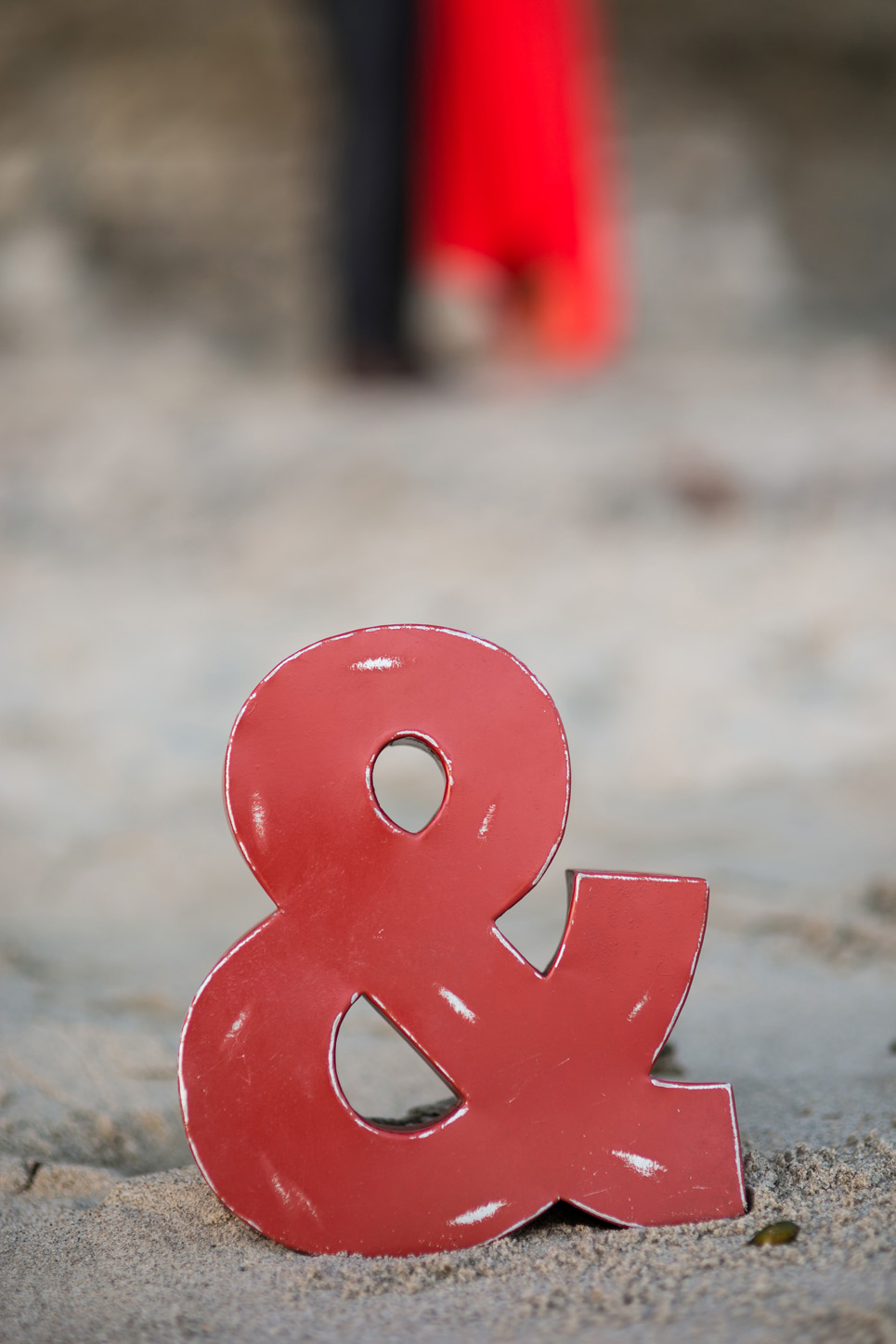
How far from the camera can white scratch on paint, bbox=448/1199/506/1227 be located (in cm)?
68

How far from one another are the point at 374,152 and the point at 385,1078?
2.34 metres

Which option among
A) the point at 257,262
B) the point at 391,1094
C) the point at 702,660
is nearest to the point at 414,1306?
the point at 391,1094

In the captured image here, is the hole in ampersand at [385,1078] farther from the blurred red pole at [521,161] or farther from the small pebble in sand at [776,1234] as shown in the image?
the blurred red pole at [521,161]

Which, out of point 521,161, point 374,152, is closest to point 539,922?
point 374,152

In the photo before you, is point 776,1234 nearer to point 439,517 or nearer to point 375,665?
point 375,665

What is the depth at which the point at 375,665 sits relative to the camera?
72cm

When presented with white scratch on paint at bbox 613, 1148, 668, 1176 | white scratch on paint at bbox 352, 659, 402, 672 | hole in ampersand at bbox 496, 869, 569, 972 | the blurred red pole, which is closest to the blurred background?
hole in ampersand at bbox 496, 869, 569, 972

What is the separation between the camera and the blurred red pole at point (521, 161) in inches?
118

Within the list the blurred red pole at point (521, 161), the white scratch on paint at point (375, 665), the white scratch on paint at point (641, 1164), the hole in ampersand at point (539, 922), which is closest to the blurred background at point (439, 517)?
the hole in ampersand at point (539, 922)

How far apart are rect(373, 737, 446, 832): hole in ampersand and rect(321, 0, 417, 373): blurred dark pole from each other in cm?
152

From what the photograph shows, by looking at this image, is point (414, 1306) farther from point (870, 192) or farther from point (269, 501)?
point (870, 192)

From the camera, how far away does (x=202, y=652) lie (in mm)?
1831

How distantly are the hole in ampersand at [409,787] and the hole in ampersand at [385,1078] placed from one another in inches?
15.5

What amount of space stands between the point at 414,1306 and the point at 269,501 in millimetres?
1841
